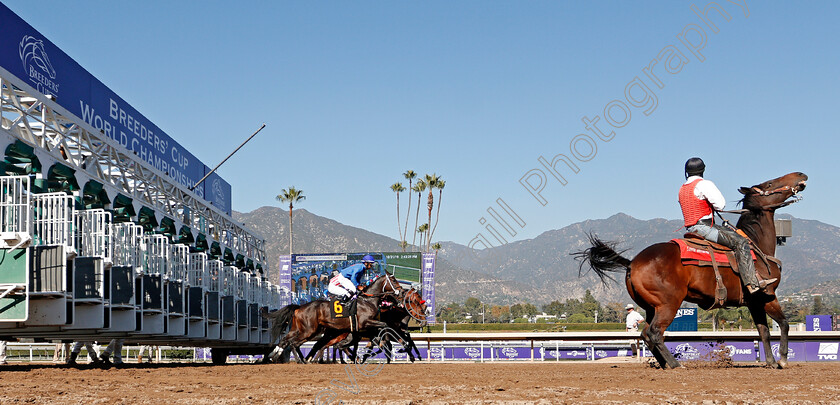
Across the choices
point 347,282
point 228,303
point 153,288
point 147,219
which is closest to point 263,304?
point 228,303

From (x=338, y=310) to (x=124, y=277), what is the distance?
4185 mm

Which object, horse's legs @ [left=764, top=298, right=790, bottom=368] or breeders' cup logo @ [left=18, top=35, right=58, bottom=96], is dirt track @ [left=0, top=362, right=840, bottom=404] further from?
breeders' cup logo @ [left=18, top=35, right=58, bottom=96]

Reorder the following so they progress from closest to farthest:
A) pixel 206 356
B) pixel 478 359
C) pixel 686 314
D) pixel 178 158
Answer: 1. pixel 178 158
2. pixel 478 359
3. pixel 206 356
4. pixel 686 314

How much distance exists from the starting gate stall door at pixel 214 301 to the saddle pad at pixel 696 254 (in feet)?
35.8

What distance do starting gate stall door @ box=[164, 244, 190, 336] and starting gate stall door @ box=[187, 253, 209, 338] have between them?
0.81ft

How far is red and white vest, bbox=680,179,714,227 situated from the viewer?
9.58 m

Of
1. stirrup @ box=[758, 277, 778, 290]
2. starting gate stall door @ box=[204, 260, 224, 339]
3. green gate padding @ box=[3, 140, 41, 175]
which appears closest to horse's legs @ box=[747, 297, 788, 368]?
stirrup @ box=[758, 277, 778, 290]

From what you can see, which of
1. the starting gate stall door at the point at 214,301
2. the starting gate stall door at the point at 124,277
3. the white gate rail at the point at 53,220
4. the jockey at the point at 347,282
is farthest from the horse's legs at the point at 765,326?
the starting gate stall door at the point at 214,301

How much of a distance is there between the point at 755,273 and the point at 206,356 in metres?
23.9

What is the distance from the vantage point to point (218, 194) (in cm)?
2823

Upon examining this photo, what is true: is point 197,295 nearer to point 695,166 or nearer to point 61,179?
point 61,179

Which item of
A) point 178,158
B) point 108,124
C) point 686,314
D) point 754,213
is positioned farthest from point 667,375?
point 686,314

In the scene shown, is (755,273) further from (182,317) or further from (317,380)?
(182,317)

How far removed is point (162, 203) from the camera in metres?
18.5
